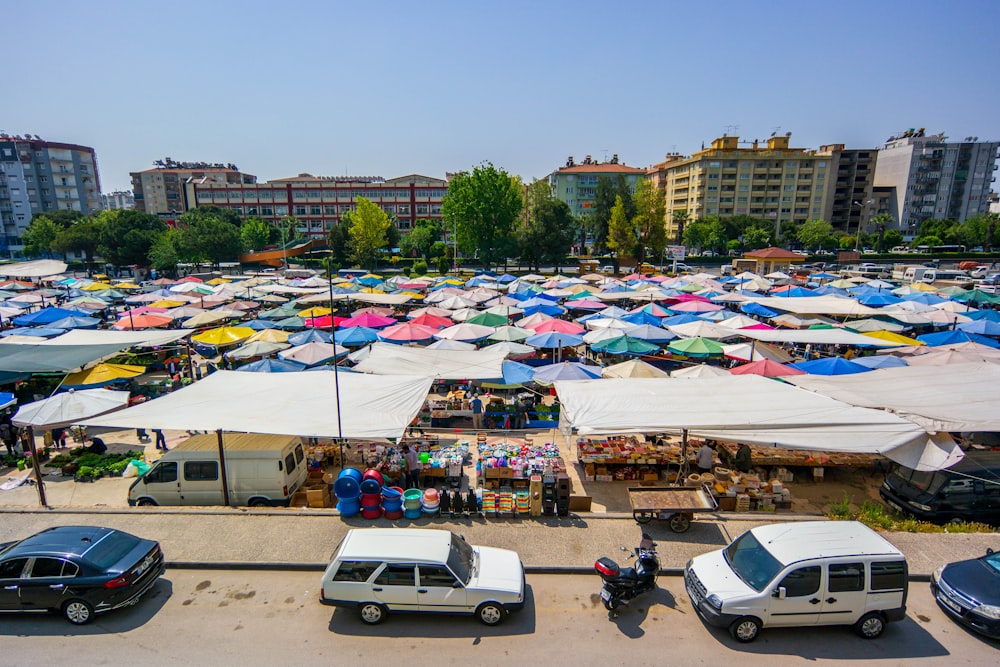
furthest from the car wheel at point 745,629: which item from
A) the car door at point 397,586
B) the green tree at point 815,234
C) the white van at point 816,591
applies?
the green tree at point 815,234

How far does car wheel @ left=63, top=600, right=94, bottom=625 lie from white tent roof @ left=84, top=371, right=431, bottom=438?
2.95 m

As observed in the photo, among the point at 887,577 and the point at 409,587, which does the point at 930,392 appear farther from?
the point at 409,587

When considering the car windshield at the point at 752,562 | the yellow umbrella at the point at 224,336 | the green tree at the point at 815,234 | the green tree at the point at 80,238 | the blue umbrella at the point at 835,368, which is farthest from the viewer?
the green tree at the point at 815,234

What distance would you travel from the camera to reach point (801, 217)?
3484 inches

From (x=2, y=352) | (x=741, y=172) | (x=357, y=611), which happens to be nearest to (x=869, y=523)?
(x=357, y=611)

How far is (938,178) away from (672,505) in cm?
11758

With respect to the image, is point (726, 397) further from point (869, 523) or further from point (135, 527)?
point (135, 527)

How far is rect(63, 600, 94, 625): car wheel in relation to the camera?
6.67m

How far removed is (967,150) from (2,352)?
129014mm

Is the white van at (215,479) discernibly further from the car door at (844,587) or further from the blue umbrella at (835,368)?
the blue umbrella at (835,368)

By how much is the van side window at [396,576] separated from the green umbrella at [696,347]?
12429 mm

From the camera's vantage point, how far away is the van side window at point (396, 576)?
21.6 ft

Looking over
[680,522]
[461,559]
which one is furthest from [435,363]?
[461,559]

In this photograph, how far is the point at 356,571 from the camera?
21.7 feet
